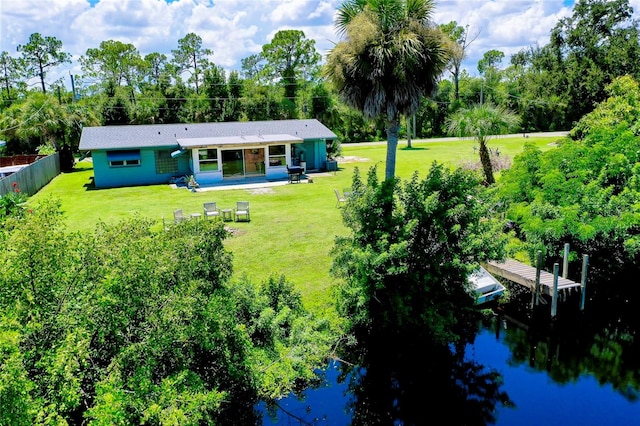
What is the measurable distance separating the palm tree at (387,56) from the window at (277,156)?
20754 millimetres

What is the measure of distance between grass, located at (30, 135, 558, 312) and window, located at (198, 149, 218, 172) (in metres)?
2.82

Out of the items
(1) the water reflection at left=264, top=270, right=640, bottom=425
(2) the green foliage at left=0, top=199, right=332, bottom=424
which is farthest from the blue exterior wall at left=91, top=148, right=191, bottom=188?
(2) the green foliage at left=0, top=199, right=332, bottom=424

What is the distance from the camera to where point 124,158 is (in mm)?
32531

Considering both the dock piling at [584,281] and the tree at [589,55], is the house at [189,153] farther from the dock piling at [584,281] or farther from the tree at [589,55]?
the tree at [589,55]

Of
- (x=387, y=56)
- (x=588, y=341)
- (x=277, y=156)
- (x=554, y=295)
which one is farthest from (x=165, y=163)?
(x=588, y=341)

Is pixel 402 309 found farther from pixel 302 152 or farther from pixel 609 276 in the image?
pixel 302 152

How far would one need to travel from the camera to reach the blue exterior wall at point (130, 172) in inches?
1278

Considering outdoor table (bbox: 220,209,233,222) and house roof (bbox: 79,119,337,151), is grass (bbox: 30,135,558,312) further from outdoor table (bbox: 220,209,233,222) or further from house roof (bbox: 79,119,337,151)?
house roof (bbox: 79,119,337,151)

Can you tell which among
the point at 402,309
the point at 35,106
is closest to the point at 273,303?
the point at 402,309

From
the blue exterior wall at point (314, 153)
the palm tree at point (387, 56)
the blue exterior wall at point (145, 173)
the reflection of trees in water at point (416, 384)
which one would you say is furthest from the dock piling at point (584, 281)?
the blue exterior wall at point (314, 153)

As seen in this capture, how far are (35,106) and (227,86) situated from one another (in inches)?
929

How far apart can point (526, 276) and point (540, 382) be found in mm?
4195

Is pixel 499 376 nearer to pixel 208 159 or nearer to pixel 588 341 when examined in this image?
pixel 588 341

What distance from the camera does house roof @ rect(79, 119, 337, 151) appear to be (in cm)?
3281
